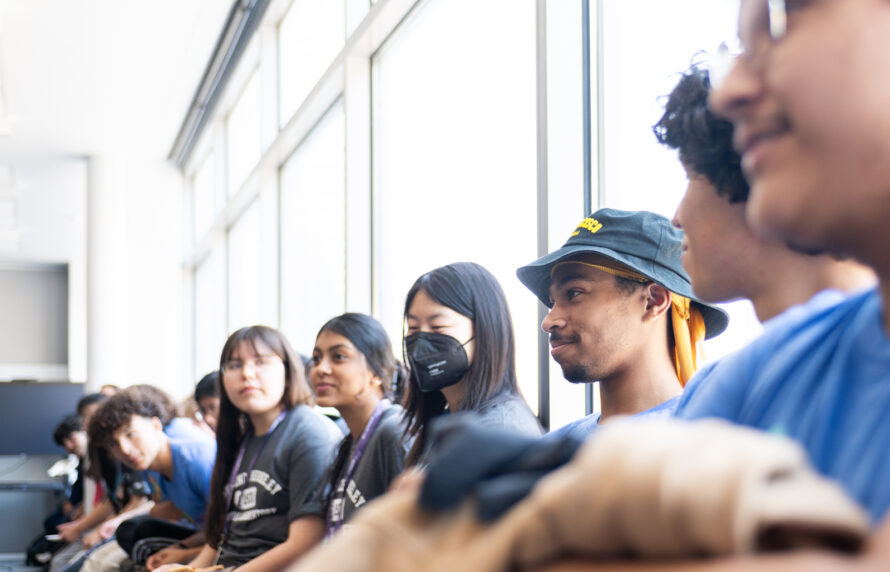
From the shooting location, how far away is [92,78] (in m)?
7.05

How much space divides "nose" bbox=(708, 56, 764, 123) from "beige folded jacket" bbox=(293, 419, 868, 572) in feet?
0.89

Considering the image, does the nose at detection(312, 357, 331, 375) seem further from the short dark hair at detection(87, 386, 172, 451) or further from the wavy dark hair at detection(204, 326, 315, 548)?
the short dark hair at detection(87, 386, 172, 451)

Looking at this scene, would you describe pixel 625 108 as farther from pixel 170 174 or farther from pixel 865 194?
pixel 170 174

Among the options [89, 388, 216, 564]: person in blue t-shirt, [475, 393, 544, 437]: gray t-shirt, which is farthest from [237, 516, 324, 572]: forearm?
[89, 388, 216, 564]: person in blue t-shirt

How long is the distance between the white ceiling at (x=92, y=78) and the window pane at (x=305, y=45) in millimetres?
660

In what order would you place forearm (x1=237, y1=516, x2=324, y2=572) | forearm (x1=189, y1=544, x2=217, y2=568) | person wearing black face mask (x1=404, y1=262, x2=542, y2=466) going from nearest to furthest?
person wearing black face mask (x1=404, y1=262, x2=542, y2=466), forearm (x1=237, y1=516, x2=324, y2=572), forearm (x1=189, y1=544, x2=217, y2=568)

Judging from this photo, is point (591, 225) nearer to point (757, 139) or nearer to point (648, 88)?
point (648, 88)

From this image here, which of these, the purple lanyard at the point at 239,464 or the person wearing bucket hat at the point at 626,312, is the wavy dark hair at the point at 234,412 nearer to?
the purple lanyard at the point at 239,464

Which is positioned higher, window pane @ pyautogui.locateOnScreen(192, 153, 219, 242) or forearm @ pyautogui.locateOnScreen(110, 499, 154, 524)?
window pane @ pyautogui.locateOnScreen(192, 153, 219, 242)

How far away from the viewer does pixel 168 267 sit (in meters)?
9.38

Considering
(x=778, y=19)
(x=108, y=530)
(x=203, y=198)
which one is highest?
(x=203, y=198)

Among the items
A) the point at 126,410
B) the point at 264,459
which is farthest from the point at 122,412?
the point at 264,459

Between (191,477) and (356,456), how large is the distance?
1719 mm

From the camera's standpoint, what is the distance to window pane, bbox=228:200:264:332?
7.25m
